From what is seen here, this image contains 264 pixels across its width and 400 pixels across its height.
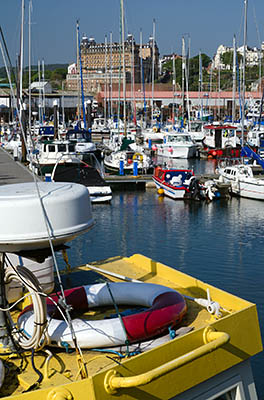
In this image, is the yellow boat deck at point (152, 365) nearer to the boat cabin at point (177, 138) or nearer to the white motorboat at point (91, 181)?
the white motorboat at point (91, 181)

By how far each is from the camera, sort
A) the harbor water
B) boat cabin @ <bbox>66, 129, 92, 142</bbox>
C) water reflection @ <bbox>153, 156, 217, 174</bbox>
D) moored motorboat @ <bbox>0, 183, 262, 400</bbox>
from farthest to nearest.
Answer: boat cabin @ <bbox>66, 129, 92, 142</bbox> → water reflection @ <bbox>153, 156, 217, 174</bbox> → the harbor water → moored motorboat @ <bbox>0, 183, 262, 400</bbox>

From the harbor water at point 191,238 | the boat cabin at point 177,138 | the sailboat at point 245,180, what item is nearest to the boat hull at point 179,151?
the boat cabin at point 177,138

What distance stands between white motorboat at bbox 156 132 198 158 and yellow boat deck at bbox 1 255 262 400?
41389mm

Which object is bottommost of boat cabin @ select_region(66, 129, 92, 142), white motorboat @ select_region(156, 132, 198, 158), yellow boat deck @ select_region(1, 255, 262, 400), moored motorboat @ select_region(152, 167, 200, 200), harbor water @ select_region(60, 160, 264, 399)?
harbor water @ select_region(60, 160, 264, 399)

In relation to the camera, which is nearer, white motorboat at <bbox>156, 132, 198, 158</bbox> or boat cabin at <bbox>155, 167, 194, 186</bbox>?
boat cabin at <bbox>155, 167, 194, 186</bbox>

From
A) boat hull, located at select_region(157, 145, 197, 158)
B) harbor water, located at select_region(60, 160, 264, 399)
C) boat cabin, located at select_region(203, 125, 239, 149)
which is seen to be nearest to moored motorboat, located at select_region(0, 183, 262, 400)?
harbor water, located at select_region(60, 160, 264, 399)

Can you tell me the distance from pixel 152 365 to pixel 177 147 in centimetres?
4316

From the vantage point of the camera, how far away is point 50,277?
25.3ft

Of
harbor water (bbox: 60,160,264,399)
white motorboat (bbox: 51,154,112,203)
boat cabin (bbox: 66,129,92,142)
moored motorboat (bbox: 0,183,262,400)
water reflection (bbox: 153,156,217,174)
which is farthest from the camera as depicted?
boat cabin (bbox: 66,129,92,142)

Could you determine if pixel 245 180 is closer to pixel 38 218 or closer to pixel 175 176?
pixel 175 176

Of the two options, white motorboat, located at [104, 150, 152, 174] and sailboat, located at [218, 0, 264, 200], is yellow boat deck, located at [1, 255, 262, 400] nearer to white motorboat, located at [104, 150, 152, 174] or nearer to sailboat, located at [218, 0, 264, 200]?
sailboat, located at [218, 0, 264, 200]

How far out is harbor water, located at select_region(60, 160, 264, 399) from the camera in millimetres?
17719

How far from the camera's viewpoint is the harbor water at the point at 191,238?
1772 centimetres

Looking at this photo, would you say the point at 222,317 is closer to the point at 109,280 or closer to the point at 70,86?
the point at 109,280
